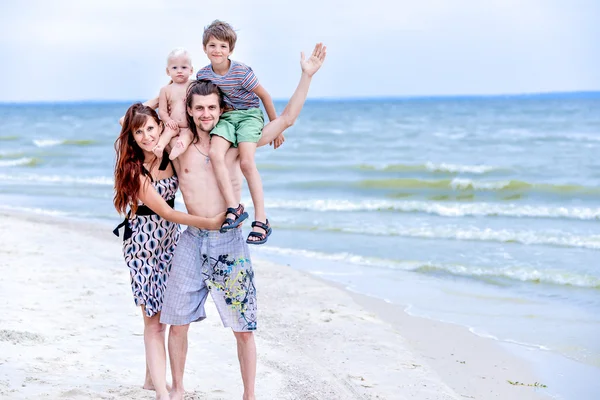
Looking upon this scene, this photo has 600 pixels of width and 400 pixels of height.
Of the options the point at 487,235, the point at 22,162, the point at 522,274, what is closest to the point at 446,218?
the point at 487,235

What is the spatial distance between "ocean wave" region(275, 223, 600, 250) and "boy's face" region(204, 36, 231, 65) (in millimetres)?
7687

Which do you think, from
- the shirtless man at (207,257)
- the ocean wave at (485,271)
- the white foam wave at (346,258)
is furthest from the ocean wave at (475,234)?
the shirtless man at (207,257)

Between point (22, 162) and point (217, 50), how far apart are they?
21.5 m

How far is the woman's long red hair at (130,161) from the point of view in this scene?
3.81 meters

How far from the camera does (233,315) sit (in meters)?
3.85

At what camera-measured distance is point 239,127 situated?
13.0 feet

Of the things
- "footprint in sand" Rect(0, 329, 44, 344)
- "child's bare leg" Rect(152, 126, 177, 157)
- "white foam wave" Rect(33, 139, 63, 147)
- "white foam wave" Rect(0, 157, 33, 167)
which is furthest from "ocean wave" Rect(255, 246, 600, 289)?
"white foam wave" Rect(33, 139, 63, 147)

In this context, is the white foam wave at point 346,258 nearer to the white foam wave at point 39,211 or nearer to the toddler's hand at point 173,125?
the white foam wave at point 39,211

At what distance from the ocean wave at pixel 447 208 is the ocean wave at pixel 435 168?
185 inches

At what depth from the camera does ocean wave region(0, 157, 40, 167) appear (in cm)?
2350

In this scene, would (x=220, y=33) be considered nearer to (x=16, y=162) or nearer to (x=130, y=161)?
(x=130, y=161)

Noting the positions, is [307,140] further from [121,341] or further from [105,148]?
[121,341]

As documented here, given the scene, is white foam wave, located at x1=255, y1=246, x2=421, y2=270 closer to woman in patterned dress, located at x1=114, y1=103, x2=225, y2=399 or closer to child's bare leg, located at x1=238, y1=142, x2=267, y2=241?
child's bare leg, located at x1=238, y1=142, x2=267, y2=241

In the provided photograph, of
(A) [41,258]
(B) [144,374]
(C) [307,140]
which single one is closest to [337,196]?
(A) [41,258]
